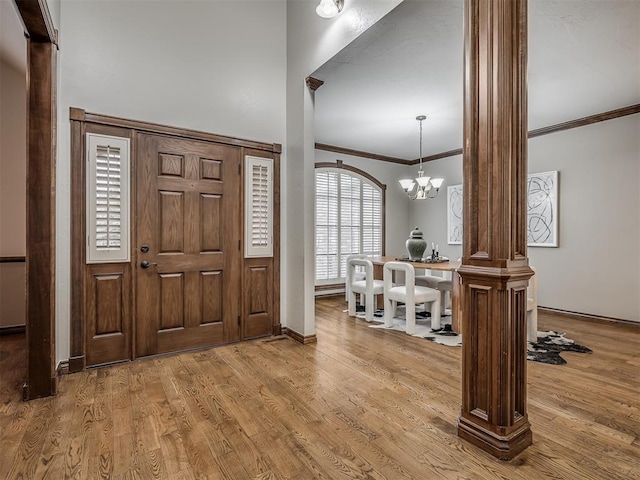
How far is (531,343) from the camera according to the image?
371 cm

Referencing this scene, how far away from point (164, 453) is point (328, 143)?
5534 millimetres

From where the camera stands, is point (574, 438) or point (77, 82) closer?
point (574, 438)

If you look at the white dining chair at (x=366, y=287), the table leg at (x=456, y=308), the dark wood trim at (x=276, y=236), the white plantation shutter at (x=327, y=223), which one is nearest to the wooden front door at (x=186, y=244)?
the dark wood trim at (x=276, y=236)

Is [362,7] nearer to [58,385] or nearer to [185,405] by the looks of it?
[185,405]

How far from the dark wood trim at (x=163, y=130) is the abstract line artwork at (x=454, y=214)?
418 cm

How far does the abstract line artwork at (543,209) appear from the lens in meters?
5.21

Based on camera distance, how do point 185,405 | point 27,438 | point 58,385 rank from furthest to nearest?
point 58,385, point 185,405, point 27,438

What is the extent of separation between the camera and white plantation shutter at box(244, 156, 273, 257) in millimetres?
3742

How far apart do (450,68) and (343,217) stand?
3.55 metres

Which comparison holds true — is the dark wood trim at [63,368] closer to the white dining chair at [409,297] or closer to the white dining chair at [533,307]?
the white dining chair at [409,297]

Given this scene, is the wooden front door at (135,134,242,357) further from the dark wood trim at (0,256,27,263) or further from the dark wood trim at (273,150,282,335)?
the dark wood trim at (0,256,27,263)

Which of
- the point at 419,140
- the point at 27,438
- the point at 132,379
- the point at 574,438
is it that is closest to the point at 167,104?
the point at 132,379

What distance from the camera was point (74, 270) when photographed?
2.90 m

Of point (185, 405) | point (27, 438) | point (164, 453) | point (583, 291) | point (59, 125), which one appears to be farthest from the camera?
point (583, 291)
